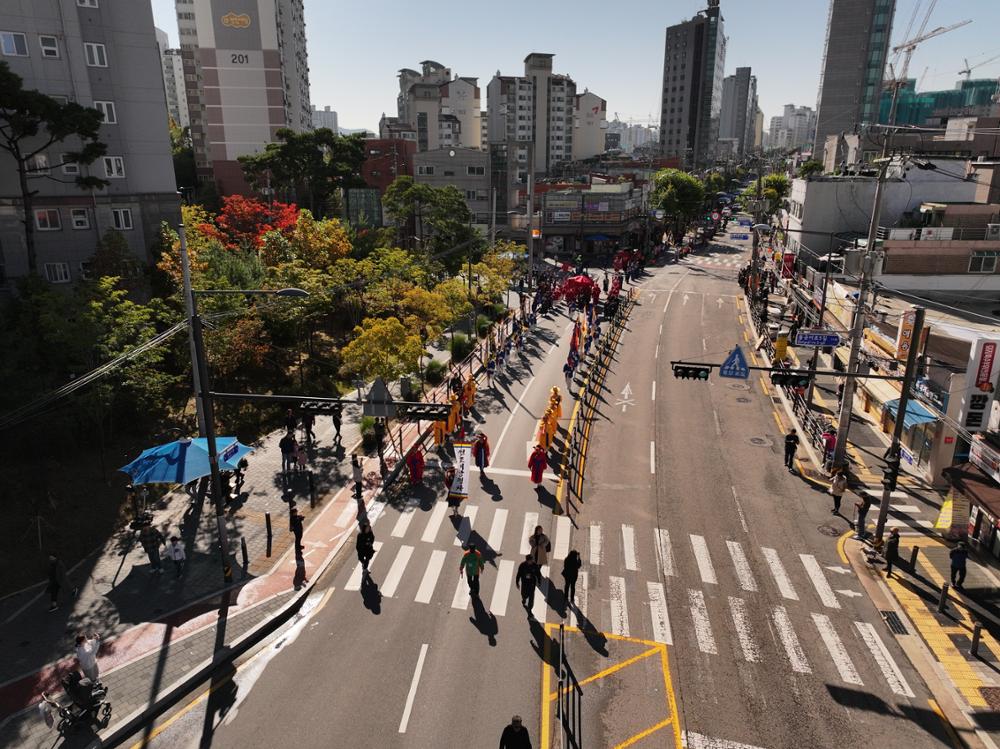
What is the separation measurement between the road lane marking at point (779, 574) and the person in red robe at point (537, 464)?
24.3 feet

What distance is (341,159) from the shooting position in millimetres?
65188

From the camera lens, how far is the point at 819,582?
1700 centimetres

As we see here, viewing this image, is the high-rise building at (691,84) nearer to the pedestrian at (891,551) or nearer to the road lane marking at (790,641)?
the pedestrian at (891,551)

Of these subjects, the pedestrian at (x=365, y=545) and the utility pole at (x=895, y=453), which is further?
the utility pole at (x=895, y=453)

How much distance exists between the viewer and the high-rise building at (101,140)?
31891 mm

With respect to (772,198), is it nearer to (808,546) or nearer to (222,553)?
(808,546)

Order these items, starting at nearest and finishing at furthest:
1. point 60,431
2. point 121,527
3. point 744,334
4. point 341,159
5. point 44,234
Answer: point 121,527 → point 60,431 → point 44,234 → point 744,334 → point 341,159

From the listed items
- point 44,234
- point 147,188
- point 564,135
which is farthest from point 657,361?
point 564,135

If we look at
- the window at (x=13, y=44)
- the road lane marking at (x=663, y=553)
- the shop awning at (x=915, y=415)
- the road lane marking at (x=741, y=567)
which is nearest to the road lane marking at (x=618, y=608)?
the road lane marking at (x=663, y=553)

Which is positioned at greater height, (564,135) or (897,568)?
(564,135)

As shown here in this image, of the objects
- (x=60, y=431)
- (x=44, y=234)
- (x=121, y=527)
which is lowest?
(x=121, y=527)

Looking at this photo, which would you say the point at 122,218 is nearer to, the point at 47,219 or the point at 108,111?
the point at 47,219

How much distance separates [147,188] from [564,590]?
113ft

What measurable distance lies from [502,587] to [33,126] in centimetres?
2885
